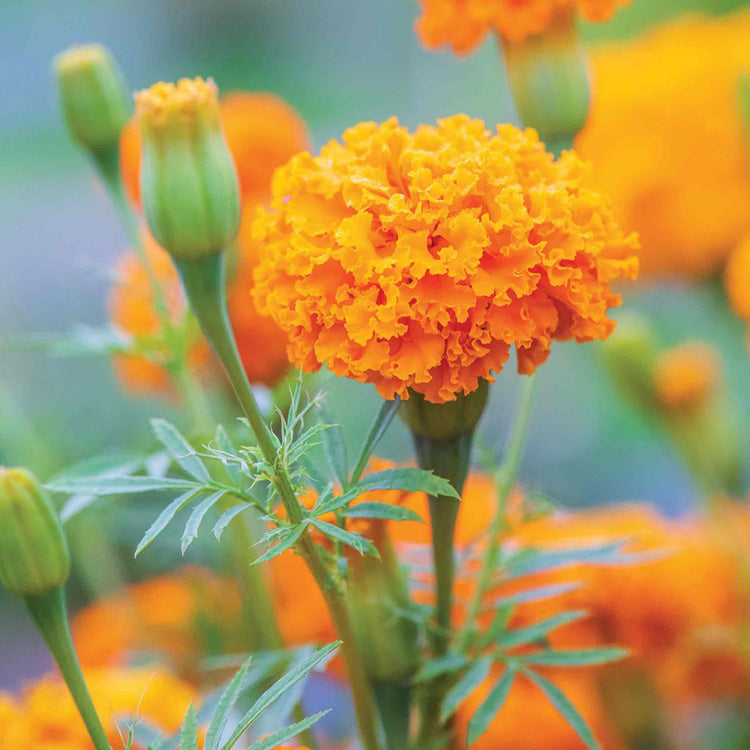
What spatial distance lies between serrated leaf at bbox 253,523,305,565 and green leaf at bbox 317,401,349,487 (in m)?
0.05

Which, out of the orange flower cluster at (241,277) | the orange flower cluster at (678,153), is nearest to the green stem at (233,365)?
the orange flower cluster at (241,277)

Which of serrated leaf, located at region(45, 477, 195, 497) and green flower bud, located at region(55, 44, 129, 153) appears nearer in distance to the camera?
serrated leaf, located at region(45, 477, 195, 497)

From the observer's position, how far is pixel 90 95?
52 centimetres

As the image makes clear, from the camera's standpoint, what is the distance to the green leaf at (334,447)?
40 cm

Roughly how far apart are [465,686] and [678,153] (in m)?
0.66

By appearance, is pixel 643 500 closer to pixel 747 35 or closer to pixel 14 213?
pixel 747 35

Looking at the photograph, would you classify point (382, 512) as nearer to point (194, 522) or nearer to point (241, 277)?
point (194, 522)

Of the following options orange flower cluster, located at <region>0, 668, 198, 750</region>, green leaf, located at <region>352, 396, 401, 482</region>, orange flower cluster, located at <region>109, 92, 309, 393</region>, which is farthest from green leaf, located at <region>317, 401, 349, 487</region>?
orange flower cluster, located at <region>109, 92, 309, 393</region>

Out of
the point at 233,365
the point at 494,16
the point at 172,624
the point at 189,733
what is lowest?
the point at 172,624

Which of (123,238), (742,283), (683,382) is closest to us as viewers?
(742,283)

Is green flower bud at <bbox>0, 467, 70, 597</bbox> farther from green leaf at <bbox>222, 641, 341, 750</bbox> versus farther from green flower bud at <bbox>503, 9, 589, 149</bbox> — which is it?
green flower bud at <bbox>503, 9, 589, 149</bbox>

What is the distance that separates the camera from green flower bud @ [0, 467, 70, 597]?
1.19 ft

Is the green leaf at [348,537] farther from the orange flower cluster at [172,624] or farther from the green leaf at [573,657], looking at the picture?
the orange flower cluster at [172,624]

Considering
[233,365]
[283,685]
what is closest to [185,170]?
[233,365]
